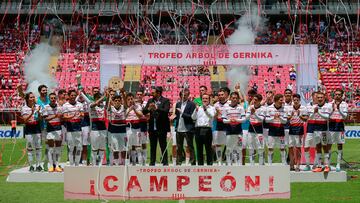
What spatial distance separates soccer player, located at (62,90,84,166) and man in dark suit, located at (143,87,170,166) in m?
1.53

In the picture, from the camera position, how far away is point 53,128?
1543 centimetres

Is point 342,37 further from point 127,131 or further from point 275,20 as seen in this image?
point 127,131

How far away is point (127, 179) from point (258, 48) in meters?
8.66

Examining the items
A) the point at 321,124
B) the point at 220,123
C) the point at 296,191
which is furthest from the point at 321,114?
the point at 296,191

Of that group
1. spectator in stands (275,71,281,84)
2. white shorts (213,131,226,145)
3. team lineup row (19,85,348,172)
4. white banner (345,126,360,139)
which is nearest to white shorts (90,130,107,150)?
team lineup row (19,85,348,172)

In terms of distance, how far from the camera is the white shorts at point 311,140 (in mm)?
15570

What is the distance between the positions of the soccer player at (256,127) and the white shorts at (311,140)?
1120 millimetres

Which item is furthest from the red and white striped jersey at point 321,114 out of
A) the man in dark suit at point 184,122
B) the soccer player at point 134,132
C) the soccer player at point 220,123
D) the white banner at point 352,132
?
the white banner at point 352,132

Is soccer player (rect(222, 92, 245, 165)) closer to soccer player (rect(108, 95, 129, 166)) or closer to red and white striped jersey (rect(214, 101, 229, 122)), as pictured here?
red and white striped jersey (rect(214, 101, 229, 122))

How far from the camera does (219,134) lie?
1555cm

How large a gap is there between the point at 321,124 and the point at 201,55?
456 cm

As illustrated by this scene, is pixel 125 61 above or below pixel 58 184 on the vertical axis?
above

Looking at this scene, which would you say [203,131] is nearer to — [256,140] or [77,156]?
[256,140]

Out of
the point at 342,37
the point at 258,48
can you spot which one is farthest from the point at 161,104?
the point at 342,37
